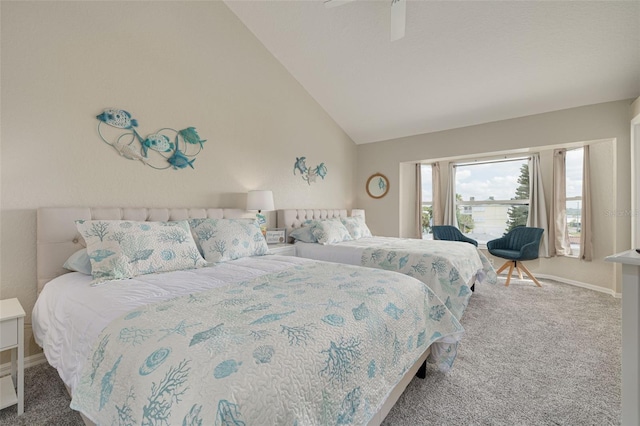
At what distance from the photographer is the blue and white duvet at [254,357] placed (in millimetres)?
757

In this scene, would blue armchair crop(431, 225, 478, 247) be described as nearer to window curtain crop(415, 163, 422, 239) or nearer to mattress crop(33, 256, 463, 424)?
window curtain crop(415, 163, 422, 239)

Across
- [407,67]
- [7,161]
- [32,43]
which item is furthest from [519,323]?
[32,43]

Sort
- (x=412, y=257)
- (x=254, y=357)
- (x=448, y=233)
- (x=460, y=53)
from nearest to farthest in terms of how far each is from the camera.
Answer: (x=254, y=357) → (x=412, y=257) → (x=460, y=53) → (x=448, y=233)

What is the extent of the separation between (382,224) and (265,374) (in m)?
4.86

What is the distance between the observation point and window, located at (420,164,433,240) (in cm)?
573

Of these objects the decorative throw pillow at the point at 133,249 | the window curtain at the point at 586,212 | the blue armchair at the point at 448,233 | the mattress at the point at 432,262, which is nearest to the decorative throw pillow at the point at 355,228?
the mattress at the point at 432,262

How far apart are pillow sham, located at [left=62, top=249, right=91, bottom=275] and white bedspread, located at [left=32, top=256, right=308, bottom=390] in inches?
1.7

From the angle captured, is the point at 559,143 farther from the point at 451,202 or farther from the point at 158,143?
the point at 158,143

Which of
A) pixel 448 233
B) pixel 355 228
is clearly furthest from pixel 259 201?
pixel 448 233

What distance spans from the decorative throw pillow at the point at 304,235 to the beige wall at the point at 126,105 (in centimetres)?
54

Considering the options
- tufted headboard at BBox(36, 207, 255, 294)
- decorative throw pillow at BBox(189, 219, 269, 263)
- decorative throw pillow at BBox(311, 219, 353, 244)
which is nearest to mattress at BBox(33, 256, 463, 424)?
tufted headboard at BBox(36, 207, 255, 294)

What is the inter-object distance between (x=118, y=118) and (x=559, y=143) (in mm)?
5249

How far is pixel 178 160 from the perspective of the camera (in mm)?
2830

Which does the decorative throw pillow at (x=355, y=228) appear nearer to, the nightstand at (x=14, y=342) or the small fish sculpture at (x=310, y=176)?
the small fish sculpture at (x=310, y=176)
